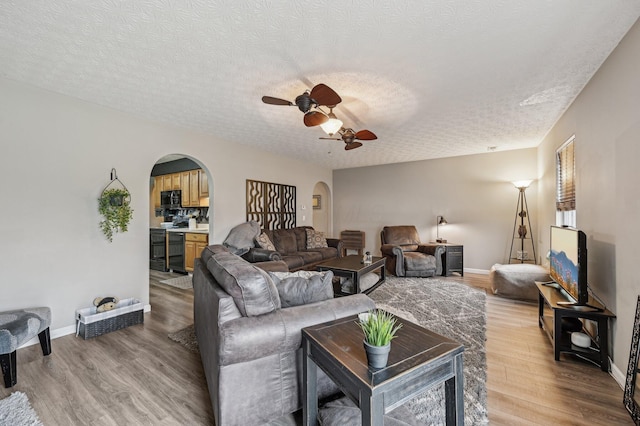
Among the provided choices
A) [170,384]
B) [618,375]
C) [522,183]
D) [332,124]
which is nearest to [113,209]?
[170,384]

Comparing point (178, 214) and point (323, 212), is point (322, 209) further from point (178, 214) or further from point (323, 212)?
point (178, 214)

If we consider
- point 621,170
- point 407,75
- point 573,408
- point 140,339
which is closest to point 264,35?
point 407,75

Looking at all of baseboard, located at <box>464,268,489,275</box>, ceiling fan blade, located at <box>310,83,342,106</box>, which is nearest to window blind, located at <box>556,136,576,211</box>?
baseboard, located at <box>464,268,489,275</box>

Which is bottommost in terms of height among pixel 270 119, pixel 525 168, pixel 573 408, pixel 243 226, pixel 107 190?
pixel 573 408

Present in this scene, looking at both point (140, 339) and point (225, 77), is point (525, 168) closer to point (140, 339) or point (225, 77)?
point (225, 77)

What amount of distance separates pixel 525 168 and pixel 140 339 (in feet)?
22.5

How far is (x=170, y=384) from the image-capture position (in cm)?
199

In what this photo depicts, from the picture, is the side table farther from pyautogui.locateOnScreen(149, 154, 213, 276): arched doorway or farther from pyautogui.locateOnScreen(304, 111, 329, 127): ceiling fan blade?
pyautogui.locateOnScreen(149, 154, 213, 276): arched doorway

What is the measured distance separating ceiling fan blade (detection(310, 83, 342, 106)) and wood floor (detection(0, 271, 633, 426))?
2480 mm

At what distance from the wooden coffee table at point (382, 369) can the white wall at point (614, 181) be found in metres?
1.67

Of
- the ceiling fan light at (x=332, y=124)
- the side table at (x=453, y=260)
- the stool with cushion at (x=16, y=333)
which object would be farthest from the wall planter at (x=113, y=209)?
the side table at (x=453, y=260)

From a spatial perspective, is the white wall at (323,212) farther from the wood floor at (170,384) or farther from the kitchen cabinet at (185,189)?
the wood floor at (170,384)

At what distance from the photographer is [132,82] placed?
259 cm

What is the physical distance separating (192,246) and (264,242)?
1.75 metres
